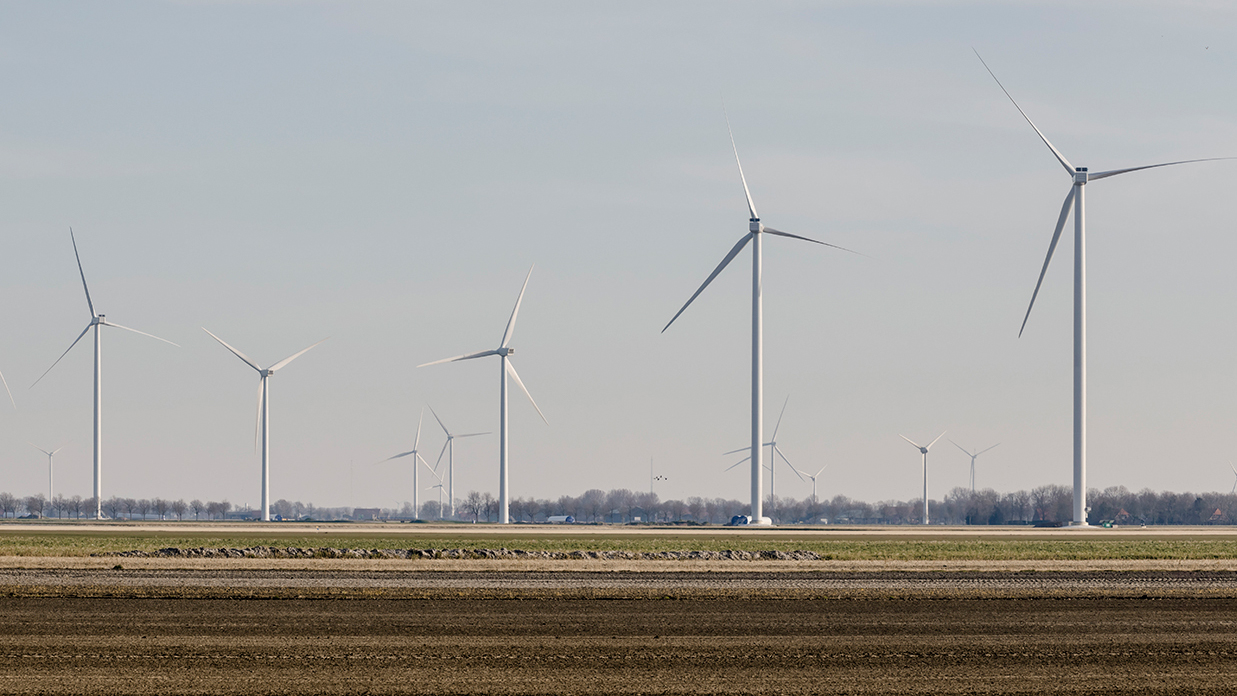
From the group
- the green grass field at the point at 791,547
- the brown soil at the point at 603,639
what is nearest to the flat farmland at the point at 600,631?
the brown soil at the point at 603,639

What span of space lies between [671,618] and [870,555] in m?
31.5

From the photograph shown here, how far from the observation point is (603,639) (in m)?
24.5

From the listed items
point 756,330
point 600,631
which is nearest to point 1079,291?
point 756,330

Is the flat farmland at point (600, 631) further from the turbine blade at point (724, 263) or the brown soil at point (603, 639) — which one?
A: the turbine blade at point (724, 263)

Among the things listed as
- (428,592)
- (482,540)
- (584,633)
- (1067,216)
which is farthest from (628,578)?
(1067,216)

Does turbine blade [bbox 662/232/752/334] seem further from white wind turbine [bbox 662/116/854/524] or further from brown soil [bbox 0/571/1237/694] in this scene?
brown soil [bbox 0/571/1237/694]

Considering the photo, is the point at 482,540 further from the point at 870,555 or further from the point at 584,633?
the point at 584,633

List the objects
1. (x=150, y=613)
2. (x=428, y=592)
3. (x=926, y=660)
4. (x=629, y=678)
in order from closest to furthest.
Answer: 1. (x=629, y=678)
2. (x=926, y=660)
3. (x=150, y=613)
4. (x=428, y=592)

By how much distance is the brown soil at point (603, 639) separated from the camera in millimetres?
19547

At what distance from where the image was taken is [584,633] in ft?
83.5

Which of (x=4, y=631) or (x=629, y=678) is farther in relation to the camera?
(x=4, y=631)

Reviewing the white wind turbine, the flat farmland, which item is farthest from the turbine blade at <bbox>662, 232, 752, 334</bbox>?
the flat farmland

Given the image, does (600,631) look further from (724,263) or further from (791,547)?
(724,263)

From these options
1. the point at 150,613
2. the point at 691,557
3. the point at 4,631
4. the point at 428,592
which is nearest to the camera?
the point at 4,631
